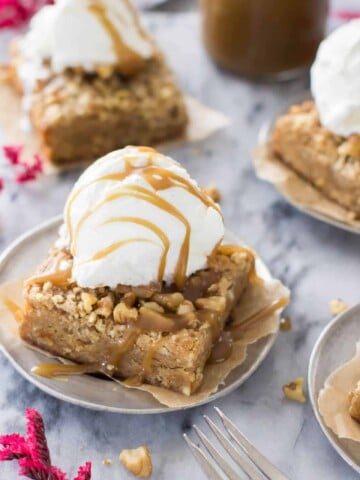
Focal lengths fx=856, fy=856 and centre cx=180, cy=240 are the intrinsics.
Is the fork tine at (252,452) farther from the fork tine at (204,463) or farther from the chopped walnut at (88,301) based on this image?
the chopped walnut at (88,301)

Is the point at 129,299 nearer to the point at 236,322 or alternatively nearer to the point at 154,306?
the point at 154,306

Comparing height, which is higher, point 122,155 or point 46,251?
point 122,155

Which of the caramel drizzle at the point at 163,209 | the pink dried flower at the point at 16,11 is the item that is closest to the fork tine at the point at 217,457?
the caramel drizzle at the point at 163,209

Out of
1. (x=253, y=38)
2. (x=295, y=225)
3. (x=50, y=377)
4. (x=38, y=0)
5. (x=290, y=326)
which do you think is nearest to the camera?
(x=50, y=377)

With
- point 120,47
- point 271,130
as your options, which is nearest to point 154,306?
point 271,130

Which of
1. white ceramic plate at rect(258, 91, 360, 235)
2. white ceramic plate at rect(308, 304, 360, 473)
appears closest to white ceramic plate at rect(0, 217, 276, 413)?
white ceramic plate at rect(308, 304, 360, 473)

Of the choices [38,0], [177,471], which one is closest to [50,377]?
[177,471]

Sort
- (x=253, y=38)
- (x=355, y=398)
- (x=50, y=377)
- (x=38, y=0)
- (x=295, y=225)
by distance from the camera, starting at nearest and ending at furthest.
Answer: (x=355, y=398), (x=50, y=377), (x=295, y=225), (x=253, y=38), (x=38, y=0)

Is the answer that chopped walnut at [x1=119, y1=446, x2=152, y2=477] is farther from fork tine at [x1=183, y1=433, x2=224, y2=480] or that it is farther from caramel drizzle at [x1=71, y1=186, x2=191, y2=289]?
caramel drizzle at [x1=71, y1=186, x2=191, y2=289]

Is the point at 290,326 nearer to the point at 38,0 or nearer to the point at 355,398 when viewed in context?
the point at 355,398
